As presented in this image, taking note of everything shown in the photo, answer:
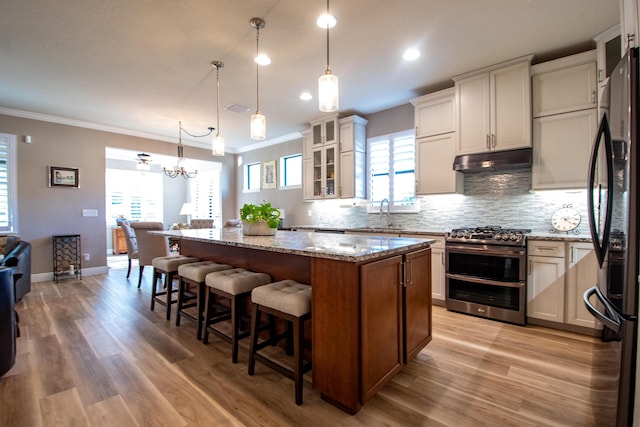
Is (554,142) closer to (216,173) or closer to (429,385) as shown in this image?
(429,385)

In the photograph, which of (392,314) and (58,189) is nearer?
(392,314)

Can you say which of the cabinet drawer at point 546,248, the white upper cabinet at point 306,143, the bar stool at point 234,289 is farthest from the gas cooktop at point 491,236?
the white upper cabinet at point 306,143

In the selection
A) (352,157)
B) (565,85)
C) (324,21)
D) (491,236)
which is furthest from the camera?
(352,157)

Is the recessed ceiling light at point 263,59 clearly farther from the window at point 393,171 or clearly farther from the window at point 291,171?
the window at point 291,171

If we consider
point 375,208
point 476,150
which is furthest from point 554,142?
point 375,208

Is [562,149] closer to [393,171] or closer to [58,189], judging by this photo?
[393,171]

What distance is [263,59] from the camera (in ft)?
10.2

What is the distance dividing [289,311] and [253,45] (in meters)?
2.50

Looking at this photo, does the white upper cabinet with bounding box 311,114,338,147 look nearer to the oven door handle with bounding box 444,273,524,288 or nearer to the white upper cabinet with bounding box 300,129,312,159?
the white upper cabinet with bounding box 300,129,312,159

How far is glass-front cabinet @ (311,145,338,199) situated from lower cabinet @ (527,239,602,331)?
9.18ft

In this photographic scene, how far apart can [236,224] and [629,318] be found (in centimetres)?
542

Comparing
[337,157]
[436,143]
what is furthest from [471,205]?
[337,157]

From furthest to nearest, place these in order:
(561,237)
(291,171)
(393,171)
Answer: (291,171)
(393,171)
(561,237)

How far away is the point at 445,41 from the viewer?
2.78 metres
